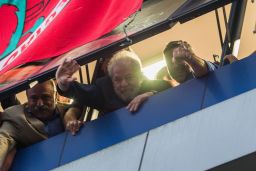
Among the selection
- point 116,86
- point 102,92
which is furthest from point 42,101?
point 116,86

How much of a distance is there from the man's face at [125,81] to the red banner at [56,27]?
371 millimetres

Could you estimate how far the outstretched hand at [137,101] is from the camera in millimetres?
8281

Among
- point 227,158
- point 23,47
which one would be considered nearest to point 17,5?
point 23,47

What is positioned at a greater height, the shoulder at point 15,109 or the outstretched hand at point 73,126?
the shoulder at point 15,109

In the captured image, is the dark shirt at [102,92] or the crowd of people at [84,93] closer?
the crowd of people at [84,93]

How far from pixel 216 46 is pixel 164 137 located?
5.53 m

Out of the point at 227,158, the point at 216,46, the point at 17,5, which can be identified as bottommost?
the point at 227,158

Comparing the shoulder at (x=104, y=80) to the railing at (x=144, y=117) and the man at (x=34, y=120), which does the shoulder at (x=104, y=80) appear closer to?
the railing at (x=144, y=117)

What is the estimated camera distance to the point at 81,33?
337 inches

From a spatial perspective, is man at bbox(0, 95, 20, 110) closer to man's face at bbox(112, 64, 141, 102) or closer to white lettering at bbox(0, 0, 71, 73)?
white lettering at bbox(0, 0, 71, 73)

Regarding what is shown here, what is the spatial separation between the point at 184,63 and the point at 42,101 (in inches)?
62.9

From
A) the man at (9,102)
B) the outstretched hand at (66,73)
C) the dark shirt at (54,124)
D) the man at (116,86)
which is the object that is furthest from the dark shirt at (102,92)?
the man at (9,102)

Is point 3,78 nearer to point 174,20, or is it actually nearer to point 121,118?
point 121,118

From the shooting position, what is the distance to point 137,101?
8305 mm
